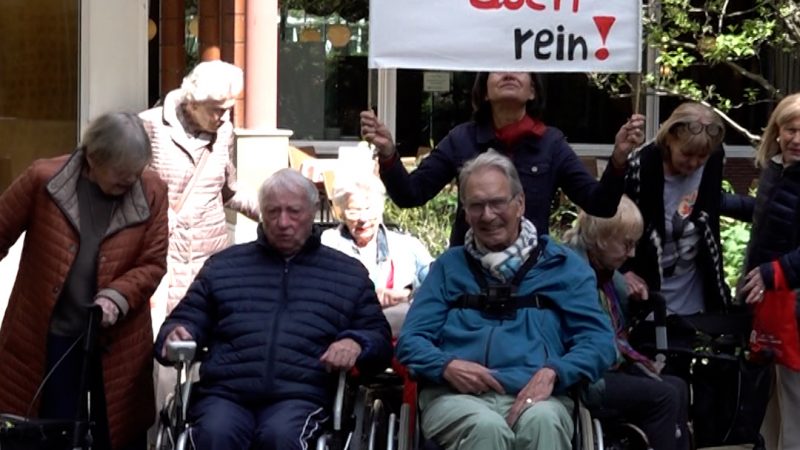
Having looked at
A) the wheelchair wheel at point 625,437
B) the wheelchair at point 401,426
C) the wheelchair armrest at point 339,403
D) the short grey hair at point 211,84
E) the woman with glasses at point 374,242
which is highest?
the short grey hair at point 211,84

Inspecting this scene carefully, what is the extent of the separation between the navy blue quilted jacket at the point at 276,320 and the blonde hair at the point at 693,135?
1290 millimetres

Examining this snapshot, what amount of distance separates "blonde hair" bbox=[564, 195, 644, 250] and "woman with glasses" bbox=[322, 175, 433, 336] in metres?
0.65

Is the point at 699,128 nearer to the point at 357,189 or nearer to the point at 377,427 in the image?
the point at 357,189

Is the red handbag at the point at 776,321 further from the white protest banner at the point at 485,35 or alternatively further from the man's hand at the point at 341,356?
the man's hand at the point at 341,356

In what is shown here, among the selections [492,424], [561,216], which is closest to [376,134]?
[492,424]

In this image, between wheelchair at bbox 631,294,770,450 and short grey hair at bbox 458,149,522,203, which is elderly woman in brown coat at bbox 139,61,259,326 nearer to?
short grey hair at bbox 458,149,522,203

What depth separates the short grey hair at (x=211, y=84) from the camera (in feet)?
19.8

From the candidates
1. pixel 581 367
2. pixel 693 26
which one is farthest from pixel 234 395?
pixel 693 26

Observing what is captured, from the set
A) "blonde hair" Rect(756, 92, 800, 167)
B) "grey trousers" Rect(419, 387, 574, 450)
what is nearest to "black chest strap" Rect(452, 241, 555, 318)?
"grey trousers" Rect(419, 387, 574, 450)

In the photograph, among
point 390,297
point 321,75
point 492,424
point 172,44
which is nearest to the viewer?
point 492,424

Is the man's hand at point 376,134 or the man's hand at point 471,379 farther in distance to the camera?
the man's hand at point 376,134

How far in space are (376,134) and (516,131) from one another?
22.6 inches

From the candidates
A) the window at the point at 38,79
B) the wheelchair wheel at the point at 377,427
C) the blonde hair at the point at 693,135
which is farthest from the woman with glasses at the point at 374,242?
the window at the point at 38,79

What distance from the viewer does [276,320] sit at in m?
5.38
